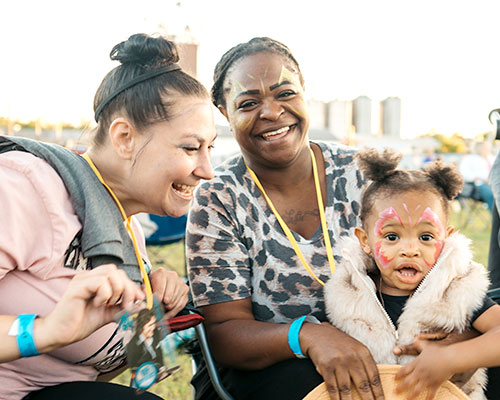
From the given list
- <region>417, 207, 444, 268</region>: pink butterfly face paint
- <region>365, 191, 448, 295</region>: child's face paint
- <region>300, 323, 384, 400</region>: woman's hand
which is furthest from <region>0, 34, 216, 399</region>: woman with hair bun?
<region>417, 207, 444, 268</region>: pink butterfly face paint

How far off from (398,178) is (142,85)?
38.7 inches

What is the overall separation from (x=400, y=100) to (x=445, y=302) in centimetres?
6994

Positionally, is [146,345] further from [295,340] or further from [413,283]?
[413,283]

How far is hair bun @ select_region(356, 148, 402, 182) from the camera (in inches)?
78.4

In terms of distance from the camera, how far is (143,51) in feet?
6.02

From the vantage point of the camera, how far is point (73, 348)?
63.0 inches

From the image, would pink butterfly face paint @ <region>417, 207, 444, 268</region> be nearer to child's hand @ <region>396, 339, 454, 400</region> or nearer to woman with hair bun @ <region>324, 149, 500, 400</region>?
woman with hair bun @ <region>324, 149, 500, 400</region>

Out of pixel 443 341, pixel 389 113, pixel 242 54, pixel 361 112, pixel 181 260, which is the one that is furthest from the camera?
pixel 389 113

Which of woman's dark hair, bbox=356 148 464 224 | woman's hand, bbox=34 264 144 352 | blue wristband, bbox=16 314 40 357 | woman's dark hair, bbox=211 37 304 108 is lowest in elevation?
blue wristband, bbox=16 314 40 357

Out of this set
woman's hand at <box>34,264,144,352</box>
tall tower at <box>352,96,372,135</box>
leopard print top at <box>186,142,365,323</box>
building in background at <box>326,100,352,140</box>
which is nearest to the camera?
woman's hand at <box>34,264,144,352</box>

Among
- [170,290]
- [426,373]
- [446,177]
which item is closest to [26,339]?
[170,290]

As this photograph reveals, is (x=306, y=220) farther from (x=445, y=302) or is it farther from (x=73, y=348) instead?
(x=73, y=348)

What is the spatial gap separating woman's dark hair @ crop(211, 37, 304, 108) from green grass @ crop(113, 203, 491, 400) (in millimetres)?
1009

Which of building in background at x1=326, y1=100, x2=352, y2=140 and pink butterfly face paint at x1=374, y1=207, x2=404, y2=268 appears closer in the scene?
pink butterfly face paint at x1=374, y1=207, x2=404, y2=268
